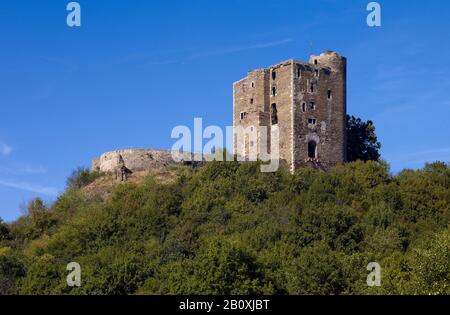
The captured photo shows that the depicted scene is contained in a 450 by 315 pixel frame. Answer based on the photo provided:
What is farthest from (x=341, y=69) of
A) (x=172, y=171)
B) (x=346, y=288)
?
(x=346, y=288)

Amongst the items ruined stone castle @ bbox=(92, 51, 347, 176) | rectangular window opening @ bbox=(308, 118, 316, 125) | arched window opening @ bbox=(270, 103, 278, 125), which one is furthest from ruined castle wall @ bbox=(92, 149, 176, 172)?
rectangular window opening @ bbox=(308, 118, 316, 125)

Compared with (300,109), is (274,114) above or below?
below

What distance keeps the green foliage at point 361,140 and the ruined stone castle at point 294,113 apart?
3.68 metres

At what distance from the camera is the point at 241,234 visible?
5809 centimetres

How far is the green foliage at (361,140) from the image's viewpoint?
6912 centimetres

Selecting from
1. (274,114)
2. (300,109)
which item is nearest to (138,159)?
(274,114)

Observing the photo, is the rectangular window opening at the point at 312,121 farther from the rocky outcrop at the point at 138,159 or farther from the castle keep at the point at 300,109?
the rocky outcrop at the point at 138,159

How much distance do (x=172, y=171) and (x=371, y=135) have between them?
13.7 m

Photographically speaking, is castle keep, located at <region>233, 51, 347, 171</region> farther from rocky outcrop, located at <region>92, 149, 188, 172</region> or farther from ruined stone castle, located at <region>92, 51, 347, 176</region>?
rocky outcrop, located at <region>92, 149, 188, 172</region>

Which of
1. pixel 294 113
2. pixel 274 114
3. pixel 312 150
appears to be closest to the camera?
pixel 294 113

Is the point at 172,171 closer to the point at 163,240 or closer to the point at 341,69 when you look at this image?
the point at 163,240

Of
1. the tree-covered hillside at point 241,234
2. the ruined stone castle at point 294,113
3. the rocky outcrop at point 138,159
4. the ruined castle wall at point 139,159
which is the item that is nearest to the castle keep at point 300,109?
the ruined stone castle at point 294,113

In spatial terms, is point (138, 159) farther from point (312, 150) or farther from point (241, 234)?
point (241, 234)

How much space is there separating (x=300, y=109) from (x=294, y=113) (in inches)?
23.7
